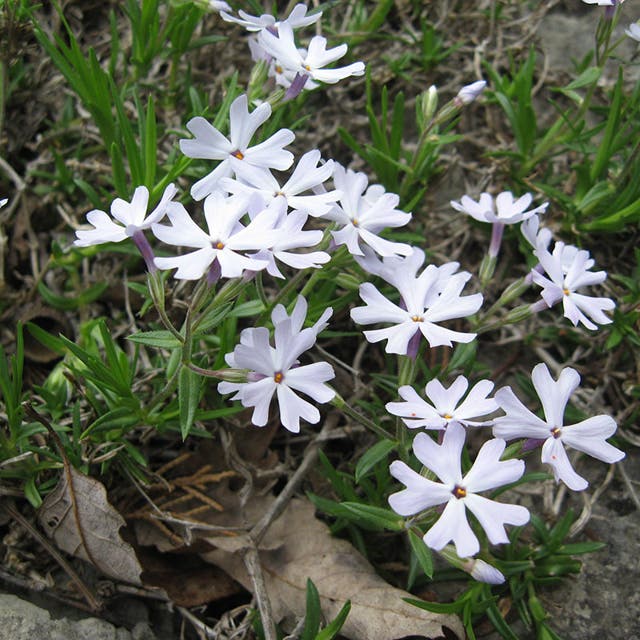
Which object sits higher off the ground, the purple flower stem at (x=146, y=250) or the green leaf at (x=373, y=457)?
the purple flower stem at (x=146, y=250)

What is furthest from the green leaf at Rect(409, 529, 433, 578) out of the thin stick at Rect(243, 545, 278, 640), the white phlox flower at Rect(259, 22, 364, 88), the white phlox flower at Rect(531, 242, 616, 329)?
the white phlox flower at Rect(259, 22, 364, 88)

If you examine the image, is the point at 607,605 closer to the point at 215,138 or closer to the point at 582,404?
the point at 582,404

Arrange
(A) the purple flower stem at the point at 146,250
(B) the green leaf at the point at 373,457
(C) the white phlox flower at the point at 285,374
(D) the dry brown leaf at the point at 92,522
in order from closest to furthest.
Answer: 1. (C) the white phlox flower at the point at 285,374
2. (A) the purple flower stem at the point at 146,250
3. (B) the green leaf at the point at 373,457
4. (D) the dry brown leaf at the point at 92,522

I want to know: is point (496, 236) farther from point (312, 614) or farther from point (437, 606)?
point (312, 614)

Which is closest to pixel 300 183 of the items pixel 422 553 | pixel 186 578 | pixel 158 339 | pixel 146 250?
pixel 146 250

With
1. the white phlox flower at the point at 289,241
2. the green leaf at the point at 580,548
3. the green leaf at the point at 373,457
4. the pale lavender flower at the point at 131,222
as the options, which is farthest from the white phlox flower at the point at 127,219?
the green leaf at the point at 580,548

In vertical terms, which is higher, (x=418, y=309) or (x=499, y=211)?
(x=499, y=211)

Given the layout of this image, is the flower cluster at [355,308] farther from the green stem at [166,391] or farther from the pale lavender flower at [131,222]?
the green stem at [166,391]

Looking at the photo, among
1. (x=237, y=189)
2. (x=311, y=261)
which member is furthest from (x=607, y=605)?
(x=237, y=189)
